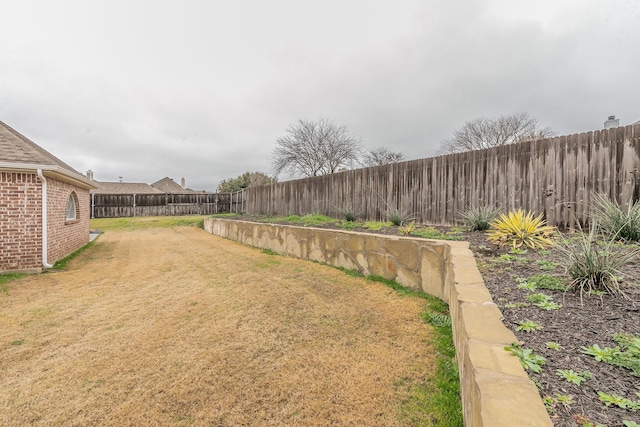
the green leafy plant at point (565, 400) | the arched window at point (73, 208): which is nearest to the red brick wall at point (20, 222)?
the arched window at point (73, 208)

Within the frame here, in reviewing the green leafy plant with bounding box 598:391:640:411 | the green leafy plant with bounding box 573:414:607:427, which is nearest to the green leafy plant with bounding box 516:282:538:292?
the green leafy plant with bounding box 598:391:640:411

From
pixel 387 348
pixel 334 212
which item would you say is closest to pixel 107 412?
pixel 387 348

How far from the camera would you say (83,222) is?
27.9ft

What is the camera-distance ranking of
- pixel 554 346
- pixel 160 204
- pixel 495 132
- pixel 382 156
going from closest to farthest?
pixel 554 346
pixel 495 132
pixel 160 204
pixel 382 156

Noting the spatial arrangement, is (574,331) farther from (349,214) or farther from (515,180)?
(349,214)

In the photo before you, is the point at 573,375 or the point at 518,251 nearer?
the point at 573,375

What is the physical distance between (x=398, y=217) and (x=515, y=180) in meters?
2.06

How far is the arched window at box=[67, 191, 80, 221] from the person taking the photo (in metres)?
7.46

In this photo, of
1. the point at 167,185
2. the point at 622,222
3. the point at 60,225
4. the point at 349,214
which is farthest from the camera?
the point at 167,185

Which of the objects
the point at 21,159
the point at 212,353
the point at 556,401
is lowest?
the point at 212,353

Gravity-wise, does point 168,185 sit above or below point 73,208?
above

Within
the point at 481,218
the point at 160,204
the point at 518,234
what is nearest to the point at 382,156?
the point at 160,204

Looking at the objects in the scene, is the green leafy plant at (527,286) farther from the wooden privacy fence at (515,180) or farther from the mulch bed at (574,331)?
the wooden privacy fence at (515,180)

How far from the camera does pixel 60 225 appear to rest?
6.21 metres
